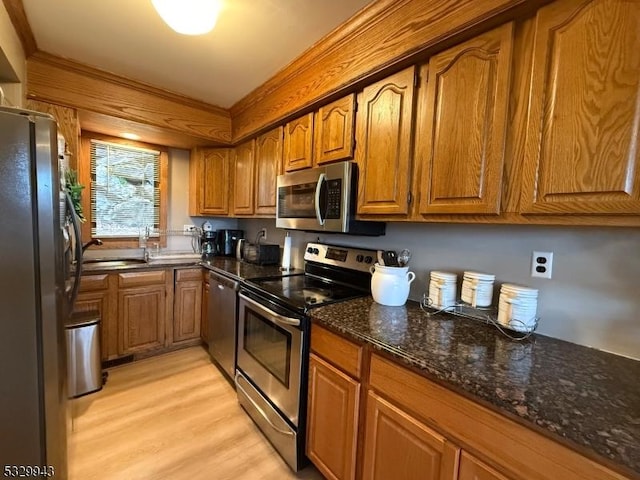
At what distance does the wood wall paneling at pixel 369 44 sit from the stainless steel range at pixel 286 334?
1.05 m

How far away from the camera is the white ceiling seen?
1.49 meters

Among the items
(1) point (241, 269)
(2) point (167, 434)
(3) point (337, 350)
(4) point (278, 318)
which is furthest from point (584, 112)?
(2) point (167, 434)

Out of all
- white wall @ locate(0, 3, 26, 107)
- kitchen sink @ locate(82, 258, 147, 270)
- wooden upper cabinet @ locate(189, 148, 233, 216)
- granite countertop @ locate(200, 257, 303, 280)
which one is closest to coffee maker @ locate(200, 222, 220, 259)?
wooden upper cabinet @ locate(189, 148, 233, 216)

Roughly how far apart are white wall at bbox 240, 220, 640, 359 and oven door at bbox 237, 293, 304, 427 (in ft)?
3.08

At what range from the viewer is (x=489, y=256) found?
1.40 meters

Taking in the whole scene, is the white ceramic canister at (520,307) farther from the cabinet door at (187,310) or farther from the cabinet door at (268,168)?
the cabinet door at (187,310)

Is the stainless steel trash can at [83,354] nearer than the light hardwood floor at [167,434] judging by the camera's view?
No

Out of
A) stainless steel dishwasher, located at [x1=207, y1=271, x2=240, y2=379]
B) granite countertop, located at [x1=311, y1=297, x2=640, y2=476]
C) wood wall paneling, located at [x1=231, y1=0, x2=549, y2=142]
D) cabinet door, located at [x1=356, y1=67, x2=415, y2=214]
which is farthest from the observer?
stainless steel dishwasher, located at [x1=207, y1=271, x2=240, y2=379]

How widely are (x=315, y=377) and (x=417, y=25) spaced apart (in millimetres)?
1716

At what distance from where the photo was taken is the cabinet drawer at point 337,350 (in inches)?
47.0

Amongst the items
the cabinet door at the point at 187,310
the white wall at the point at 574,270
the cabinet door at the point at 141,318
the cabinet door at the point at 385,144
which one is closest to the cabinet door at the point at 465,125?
the cabinet door at the point at 385,144

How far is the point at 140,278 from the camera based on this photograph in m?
2.58

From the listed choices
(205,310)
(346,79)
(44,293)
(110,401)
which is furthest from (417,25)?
(110,401)

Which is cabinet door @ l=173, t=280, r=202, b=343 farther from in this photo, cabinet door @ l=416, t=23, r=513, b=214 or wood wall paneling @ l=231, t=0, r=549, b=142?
cabinet door @ l=416, t=23, r=513, b=214
